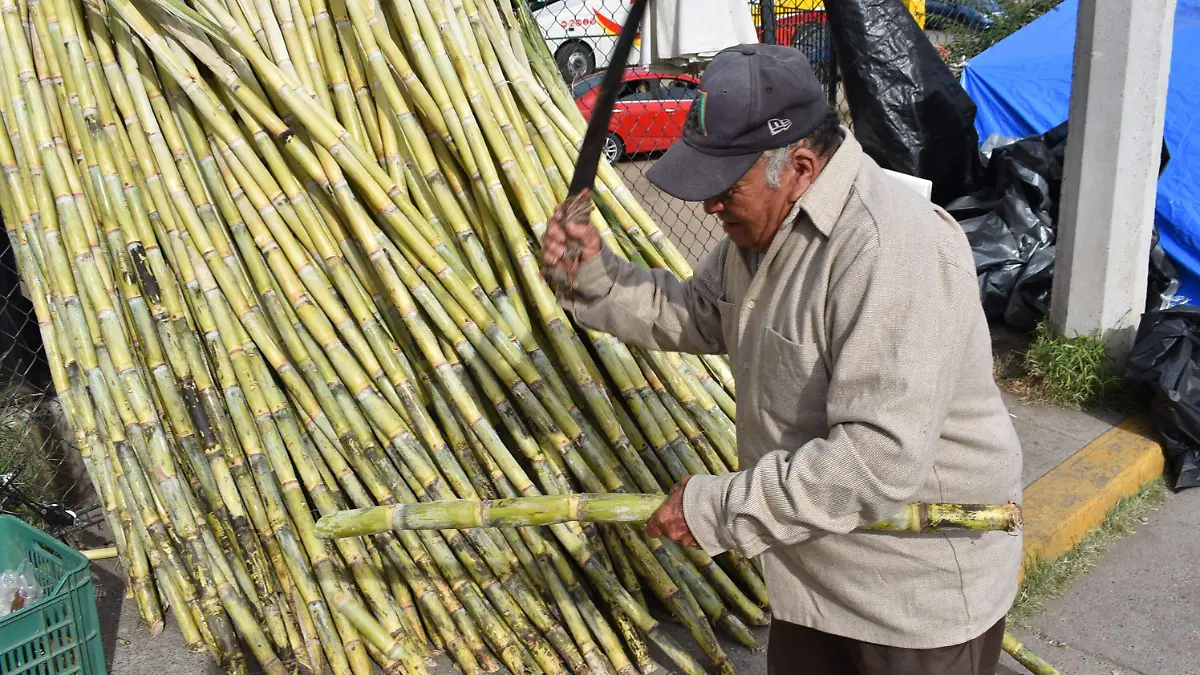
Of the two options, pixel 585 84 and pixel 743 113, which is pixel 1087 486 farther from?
pixel 585 84

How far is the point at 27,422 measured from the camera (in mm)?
3494

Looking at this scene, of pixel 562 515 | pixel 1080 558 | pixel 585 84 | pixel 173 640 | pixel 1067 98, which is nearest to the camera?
pixel 562 515

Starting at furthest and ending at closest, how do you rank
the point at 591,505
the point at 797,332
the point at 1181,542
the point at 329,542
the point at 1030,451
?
the point at 1030,451
the point at 1181,542
the point at 329,542
the point at 591,505
the point at 797,332

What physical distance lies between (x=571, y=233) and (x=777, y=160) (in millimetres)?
528

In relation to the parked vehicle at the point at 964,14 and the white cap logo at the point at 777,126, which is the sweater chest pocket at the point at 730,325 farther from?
the parked vehicle at the point at 964,14

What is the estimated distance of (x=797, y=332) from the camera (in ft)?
5.51

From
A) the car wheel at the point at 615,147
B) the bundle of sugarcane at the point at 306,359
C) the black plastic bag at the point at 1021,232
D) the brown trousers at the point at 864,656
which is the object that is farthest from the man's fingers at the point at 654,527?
the car wheel at the point at 615,147

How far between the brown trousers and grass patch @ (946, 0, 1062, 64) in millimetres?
9035

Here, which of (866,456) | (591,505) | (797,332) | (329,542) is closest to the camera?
(866,456)

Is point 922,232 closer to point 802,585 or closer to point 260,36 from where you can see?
point 802,585

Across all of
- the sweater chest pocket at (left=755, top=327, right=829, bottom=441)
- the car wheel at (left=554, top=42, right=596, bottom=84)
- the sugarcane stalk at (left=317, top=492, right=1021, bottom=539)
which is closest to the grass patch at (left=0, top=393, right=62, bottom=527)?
the sugarcane stalk at (left=317, top=492, right=1021, bottom=539)

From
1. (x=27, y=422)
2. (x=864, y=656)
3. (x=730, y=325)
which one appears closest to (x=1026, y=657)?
(x=864, y=656)

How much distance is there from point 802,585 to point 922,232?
76 cm

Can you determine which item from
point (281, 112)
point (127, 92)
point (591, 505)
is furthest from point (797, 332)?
point (127, 92)
